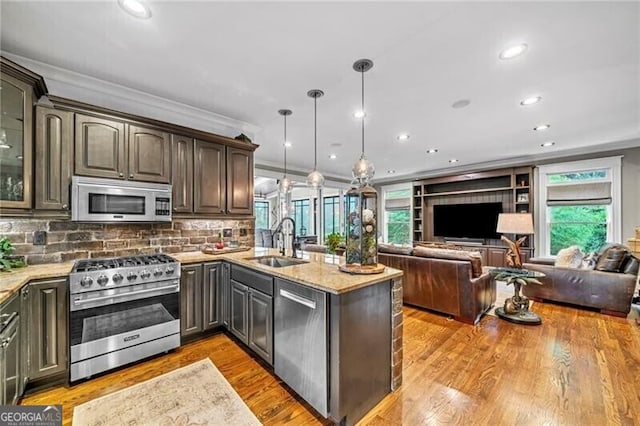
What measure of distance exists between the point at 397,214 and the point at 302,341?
7190 millimetres

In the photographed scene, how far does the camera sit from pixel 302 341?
74.1 inches

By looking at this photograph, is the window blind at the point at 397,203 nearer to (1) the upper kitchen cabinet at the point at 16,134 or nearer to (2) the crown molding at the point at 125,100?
(2) the crown molding at the point at 125,100

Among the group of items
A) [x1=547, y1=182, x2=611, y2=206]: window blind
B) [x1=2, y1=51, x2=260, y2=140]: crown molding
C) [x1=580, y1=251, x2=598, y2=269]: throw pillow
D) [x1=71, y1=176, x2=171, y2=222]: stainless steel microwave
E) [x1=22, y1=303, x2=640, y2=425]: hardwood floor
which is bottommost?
[x1=22, y1=303, x2=640, y2=425]: hardwood floor

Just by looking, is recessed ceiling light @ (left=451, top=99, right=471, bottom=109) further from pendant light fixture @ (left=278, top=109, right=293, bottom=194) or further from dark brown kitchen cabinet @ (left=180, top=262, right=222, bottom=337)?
dark brown kitchen cabinet @ (left=180, top=262, right=222, bottom=337)

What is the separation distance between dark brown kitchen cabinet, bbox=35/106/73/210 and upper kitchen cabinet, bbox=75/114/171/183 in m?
0.07

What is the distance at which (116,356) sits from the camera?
2254 millimetres

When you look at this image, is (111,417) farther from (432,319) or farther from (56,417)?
(432,319)

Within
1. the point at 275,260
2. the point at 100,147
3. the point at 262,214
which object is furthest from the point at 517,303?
the point at 262,214

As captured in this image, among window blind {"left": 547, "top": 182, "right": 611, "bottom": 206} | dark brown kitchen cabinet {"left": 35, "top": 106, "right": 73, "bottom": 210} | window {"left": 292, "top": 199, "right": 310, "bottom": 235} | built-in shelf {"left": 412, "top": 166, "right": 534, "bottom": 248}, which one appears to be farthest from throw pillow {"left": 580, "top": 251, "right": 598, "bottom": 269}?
window {"left": 292, "top": 199, "right": 310, "bottom": 235}

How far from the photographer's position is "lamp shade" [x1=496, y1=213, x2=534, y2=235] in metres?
4.02

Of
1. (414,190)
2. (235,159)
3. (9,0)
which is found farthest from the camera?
(414,190)

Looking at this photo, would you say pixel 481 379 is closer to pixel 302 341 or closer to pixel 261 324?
pixel 302 341

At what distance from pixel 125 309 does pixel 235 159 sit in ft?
6.71

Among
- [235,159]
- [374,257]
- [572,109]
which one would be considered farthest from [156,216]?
[572,109]
